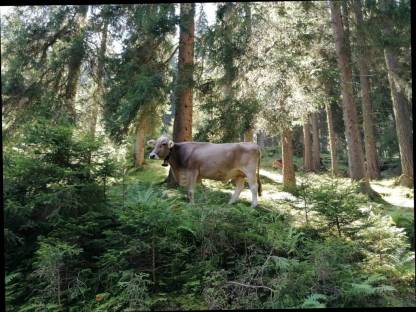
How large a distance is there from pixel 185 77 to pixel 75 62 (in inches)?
107

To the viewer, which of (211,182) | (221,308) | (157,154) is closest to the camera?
(221,308)

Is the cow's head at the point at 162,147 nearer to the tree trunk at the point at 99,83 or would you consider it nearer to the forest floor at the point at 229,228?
the forest floor at the point at 229,228

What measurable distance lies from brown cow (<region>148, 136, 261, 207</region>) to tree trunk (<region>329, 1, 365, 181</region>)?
3758mm

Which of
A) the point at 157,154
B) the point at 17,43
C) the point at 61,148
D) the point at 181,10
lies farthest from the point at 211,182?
the point at 17,43

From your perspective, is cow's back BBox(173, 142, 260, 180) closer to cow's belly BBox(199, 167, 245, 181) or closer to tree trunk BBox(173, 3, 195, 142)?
cow's belly BBox(199, 167, 245, 181)

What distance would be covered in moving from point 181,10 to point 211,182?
4.50 metres

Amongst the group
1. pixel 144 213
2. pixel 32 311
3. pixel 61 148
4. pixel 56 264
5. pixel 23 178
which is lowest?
pixel 32 311

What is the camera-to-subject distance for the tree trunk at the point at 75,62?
8.83m

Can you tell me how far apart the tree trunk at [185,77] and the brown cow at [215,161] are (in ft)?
5.82

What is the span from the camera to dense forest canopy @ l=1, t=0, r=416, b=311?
4.74 metres

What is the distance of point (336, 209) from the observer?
5.92 m

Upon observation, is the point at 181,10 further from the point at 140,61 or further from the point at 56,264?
the point at 56,264

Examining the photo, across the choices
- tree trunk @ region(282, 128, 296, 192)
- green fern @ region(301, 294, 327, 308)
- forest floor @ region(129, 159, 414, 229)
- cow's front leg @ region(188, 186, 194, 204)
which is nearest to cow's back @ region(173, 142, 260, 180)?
cow's front leg @ region(188, 186, 194, 204)

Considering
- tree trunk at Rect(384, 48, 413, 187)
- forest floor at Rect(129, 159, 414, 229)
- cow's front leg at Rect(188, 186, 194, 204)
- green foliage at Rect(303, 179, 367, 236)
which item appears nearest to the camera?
green foliage at Rect(303, 179, 367, 236)
